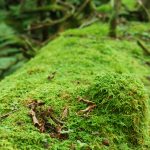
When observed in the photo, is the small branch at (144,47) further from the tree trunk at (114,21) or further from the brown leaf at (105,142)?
the brown leaf at (105,142)

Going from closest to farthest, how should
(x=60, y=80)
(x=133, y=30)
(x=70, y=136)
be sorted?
(x=70, y=136)
(x=60, y=80)
(x=133, y=30)

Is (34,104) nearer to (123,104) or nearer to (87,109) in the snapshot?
(87,109)

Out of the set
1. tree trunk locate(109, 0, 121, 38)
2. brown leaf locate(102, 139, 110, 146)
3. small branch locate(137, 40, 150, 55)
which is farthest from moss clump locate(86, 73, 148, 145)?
tree trunk locate(109, 0, 121, 38)

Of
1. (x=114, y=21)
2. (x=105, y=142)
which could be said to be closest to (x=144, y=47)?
(x=114, y=21)

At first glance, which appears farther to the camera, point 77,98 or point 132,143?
point 77,98

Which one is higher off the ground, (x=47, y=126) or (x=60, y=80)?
(x=47, y=126)

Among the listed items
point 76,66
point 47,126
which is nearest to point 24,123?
point 47,126

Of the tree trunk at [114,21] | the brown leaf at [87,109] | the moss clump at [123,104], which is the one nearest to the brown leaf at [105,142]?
the moss clump at [123,104]

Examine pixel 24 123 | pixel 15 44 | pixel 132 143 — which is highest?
pixel 24 123

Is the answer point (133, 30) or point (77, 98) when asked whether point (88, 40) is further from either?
point (77, 98)
